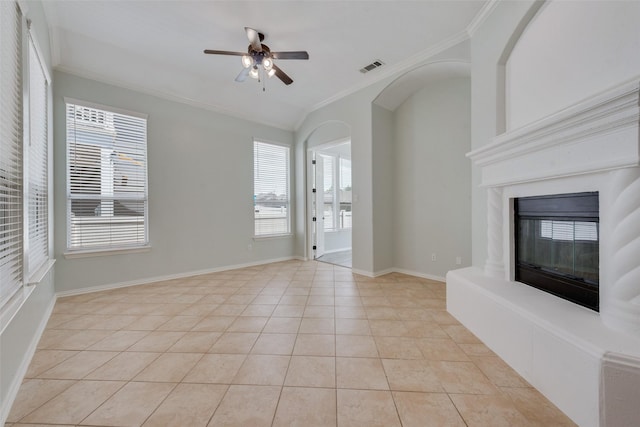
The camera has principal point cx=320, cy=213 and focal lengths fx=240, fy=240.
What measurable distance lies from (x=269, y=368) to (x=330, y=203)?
4.81 m

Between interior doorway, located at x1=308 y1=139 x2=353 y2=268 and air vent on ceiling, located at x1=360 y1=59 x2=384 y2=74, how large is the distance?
1.71 meters

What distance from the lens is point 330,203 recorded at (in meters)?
6.25

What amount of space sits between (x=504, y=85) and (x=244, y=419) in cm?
334

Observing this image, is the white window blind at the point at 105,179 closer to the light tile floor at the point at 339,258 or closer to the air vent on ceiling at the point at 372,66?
the light tile floor at the point at 339,258

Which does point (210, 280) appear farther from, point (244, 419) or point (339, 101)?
point (339, 101)

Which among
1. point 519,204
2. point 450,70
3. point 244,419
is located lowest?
point 244,419

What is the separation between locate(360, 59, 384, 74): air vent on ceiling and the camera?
3338mm

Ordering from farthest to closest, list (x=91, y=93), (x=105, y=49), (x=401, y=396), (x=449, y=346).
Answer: (x=91, y=93) → (x=105, y=49) → (x=449, y=346) → (x=401, y=396)

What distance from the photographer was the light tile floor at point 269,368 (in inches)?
50.9

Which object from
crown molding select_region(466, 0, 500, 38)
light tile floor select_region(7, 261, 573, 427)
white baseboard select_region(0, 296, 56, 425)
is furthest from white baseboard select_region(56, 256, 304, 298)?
crown molding select_region(466, 0, 500, 38)

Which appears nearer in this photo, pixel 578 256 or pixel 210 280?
pixel 578 256

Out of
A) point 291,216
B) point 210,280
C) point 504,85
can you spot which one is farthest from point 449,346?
point 291,216

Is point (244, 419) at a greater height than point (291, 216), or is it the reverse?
point (291, 216)

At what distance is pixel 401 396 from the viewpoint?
141cm
